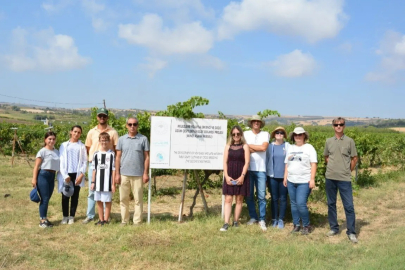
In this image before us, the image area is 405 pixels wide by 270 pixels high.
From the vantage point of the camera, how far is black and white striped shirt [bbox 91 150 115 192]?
6.21m

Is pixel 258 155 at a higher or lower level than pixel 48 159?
higher

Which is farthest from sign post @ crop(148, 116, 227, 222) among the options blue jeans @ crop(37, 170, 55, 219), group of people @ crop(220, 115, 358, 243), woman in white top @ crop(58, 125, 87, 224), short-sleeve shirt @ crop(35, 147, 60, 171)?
blue jeans @ crop(37, 170, 55, 219)

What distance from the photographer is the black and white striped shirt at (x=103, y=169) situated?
20.4 feet

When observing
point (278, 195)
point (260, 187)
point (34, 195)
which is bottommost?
point (34, 195)

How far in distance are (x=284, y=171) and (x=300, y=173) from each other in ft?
1.31

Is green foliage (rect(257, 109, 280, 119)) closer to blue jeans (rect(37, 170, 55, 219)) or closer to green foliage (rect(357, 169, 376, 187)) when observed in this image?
blue jeans (rect(37, 170, 55, 219))

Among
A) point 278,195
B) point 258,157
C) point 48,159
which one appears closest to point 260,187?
point 278,195

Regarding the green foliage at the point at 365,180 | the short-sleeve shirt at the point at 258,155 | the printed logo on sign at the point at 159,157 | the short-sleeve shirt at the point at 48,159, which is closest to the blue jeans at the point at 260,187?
the short-sleeve shirt at the point at 258,155

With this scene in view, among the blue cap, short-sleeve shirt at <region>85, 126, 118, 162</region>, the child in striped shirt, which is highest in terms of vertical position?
short-sleeve shirt at <region>85, 126, 118, 162</region>

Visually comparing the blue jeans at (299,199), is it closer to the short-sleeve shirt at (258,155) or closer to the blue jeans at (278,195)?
the blue jeans at (278,195)

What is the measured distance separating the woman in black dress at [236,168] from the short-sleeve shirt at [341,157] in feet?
4.22

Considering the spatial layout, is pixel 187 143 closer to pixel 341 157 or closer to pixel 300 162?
pixel 300 162

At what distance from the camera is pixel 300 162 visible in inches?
234

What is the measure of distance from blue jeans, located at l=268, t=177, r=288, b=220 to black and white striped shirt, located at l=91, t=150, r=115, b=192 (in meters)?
2.64
